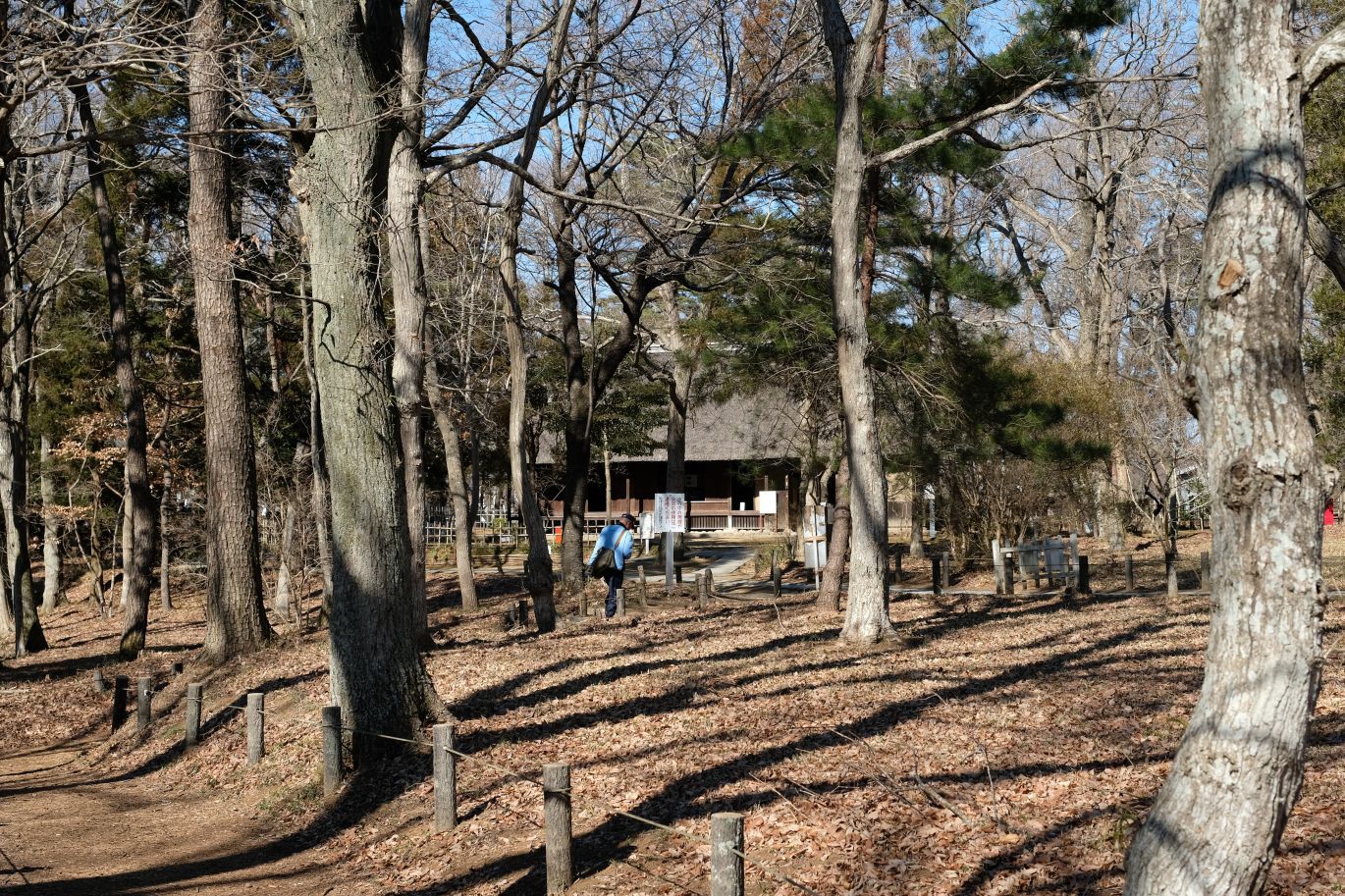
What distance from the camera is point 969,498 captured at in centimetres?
2434

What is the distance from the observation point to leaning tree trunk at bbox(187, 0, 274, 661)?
52.3 feet

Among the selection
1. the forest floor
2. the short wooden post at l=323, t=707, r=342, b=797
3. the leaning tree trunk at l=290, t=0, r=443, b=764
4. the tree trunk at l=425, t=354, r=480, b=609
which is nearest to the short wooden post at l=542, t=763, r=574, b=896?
the forest floor

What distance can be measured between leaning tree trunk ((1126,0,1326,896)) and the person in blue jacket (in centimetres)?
1285

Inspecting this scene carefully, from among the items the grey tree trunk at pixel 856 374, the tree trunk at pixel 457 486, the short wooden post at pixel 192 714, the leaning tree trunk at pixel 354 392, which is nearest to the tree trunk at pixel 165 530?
the tree trunk at pixel 457 486

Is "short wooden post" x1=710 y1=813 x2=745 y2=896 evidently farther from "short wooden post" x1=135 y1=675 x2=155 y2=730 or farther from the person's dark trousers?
the person's dark trousers

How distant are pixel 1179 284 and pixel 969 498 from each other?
44.2ft

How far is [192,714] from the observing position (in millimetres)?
12445

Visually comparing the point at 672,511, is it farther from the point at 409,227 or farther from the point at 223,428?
the point at 409,227

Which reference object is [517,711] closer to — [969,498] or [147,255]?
[969,498]

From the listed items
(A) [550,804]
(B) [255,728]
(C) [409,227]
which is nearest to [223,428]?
(B) [255,728]

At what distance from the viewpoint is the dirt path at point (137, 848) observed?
8.05 meters

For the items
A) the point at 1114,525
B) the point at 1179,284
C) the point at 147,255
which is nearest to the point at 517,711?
the point at 147,255

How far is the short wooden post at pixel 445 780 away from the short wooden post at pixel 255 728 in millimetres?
3560

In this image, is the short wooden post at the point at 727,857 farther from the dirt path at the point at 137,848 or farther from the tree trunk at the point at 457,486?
the tree trunk at the point at 457,486
